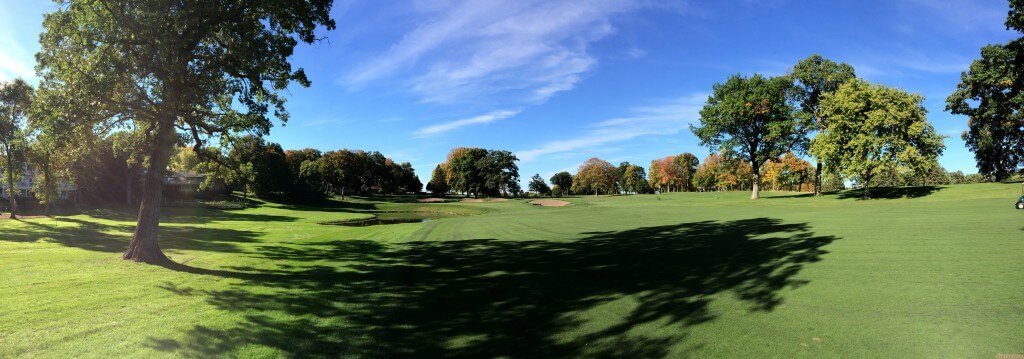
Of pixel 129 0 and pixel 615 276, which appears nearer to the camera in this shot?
pixel 615 276

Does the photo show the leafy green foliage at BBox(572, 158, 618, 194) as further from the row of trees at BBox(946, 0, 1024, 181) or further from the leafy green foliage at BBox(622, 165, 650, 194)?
the row of trees at BBox(946, 0, 1024, 181)

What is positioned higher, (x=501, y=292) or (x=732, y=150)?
(x=732, y=150)

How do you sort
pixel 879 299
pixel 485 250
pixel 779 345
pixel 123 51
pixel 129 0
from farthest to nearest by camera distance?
pixel 485 250, pixel 123 51, pixel 129 0, pixel 879 299, pixel 779 345

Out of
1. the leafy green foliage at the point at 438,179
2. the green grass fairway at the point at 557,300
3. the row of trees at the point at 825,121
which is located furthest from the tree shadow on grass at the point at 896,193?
the leafy green foliage at the point at 438,179

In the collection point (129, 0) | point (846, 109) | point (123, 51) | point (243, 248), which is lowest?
point (243, 248)

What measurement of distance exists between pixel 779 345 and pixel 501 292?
5561mm

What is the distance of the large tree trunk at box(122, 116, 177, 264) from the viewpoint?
13523 mm

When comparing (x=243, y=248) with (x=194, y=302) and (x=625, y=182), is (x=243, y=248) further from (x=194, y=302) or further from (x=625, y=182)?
(x=625, y=182)

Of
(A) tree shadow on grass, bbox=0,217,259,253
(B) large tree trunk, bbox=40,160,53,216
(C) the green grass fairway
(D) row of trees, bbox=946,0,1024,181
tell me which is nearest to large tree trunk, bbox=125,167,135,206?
(B) large tree trunk, bbox=40,160,53,216

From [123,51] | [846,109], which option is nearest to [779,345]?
[123,51]

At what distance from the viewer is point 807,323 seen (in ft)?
22.0

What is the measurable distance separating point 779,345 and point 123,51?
59.5 feet

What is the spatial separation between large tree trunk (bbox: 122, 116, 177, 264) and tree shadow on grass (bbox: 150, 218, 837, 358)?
316cm

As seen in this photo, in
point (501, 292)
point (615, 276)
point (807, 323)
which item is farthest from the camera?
point (615, 276)
